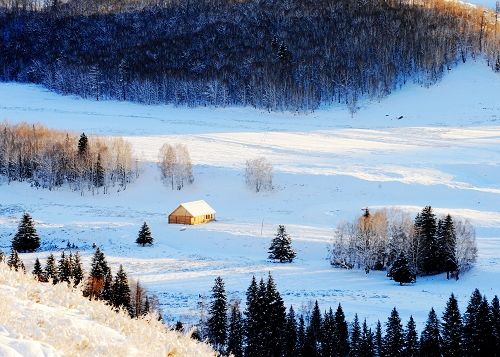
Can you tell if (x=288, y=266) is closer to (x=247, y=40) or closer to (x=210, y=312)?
(x=210, y=312)

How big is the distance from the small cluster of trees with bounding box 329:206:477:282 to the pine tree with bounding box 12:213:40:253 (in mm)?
27295

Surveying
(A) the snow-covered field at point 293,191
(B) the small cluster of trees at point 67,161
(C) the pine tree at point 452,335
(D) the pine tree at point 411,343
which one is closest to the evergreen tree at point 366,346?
(D) the pine tree at point 411,343

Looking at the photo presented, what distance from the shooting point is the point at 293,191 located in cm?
7644

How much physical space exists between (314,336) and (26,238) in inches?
1263

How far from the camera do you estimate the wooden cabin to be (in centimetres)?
6475

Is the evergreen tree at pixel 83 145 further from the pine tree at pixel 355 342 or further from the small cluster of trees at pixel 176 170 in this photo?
the pine tree at pixel 355 342

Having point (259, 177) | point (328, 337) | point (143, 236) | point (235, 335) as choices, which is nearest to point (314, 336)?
point (328, 337)

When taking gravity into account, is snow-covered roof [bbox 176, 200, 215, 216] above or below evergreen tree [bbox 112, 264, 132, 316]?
above

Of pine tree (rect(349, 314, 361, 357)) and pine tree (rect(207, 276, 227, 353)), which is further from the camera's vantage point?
pine tree (rect(207, 276, 227, 353))

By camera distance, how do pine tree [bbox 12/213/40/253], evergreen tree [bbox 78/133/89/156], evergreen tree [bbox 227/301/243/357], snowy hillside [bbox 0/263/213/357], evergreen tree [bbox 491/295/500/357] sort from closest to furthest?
snowy hillside [bbox 0/263/213/357] < evergreen tree [bbox 491/295/500/357] < evergreen tree [bbox 227/301/243/357] < pine tree [bbox 12/213/40/253] < evergreen tree [bbox 78/133/89/156]

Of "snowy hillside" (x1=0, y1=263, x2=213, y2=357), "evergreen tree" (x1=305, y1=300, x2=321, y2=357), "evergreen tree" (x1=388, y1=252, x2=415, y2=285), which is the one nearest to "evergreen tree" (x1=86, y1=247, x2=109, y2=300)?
"evergreen tree" (x1=305, y1=300, x2=321, y2=357)

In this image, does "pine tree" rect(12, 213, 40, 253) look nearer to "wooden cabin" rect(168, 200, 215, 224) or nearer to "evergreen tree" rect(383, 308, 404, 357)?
"wooden cabin" rect(168, 200, 215, 224)

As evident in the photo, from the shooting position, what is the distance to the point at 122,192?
80812 millimetres

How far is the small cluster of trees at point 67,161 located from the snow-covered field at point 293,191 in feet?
7.43
